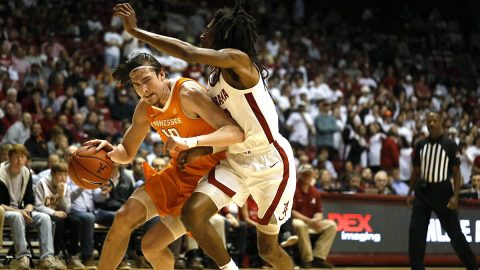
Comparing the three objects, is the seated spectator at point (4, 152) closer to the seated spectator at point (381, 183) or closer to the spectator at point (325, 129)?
the seated spectator at point (381, 183)

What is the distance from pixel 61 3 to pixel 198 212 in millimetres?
12343

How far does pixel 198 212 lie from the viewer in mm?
5148

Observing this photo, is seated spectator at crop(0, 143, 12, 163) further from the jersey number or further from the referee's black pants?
the referee's black pants

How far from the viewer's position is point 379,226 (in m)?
10.9

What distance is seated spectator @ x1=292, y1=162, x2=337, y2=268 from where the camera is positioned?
401 inches

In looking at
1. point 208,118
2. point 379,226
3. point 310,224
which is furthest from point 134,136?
point 379,226

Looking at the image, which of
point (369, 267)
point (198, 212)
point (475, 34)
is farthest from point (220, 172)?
point (475, 34)

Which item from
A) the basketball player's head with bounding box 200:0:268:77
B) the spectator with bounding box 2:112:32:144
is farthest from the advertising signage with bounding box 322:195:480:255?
the basketball player's head with bounding box 200:0:268:77

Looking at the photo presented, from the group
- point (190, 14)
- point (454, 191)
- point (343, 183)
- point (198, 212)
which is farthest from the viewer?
point (190, 14)

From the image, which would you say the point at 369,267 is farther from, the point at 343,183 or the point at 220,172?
the point at 220,172

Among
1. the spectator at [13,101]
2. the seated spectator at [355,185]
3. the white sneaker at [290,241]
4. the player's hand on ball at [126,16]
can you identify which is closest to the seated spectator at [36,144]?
the spectator at [13,101]

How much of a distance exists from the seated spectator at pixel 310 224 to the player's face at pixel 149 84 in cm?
515

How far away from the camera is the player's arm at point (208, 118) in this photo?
5055mm

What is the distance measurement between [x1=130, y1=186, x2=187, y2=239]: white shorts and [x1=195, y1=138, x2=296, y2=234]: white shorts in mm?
347
